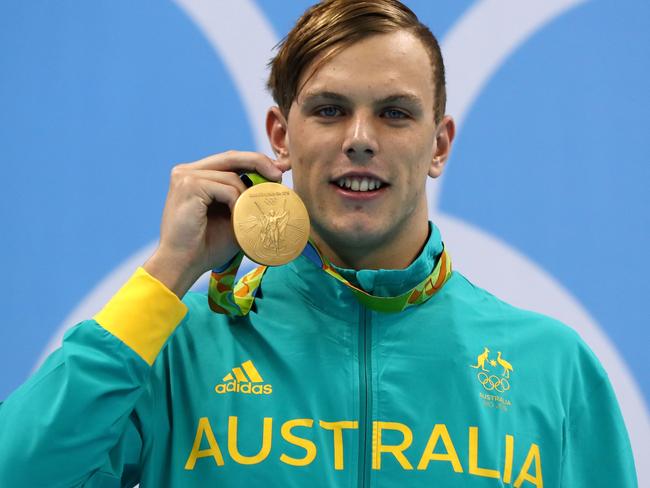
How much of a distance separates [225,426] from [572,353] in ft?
2.17

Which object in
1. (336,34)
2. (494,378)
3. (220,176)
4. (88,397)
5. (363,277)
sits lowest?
(88,397)

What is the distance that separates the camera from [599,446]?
67.9 inches

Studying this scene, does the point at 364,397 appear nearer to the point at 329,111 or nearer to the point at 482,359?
the point at 482,359

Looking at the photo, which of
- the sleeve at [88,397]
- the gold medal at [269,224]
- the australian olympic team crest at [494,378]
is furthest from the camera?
the australian olympic team crest at [494,378]

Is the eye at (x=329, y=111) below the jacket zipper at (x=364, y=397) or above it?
above

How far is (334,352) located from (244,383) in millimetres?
169

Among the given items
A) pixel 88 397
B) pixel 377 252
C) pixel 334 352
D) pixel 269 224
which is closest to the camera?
pixel 88 397

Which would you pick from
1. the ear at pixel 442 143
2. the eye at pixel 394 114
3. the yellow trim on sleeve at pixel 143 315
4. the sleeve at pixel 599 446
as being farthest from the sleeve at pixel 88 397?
the sleeve at pixel 599 446

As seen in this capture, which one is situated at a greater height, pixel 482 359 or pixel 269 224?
pixel 269 224

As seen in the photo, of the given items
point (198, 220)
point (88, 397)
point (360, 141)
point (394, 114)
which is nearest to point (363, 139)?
point (360, 141)

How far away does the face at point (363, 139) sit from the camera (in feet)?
5.47

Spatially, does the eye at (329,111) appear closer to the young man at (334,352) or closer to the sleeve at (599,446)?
the young man at (334,352)

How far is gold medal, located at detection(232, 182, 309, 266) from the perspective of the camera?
1.55 m

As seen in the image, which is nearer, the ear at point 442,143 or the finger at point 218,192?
the finger at point 218,192
